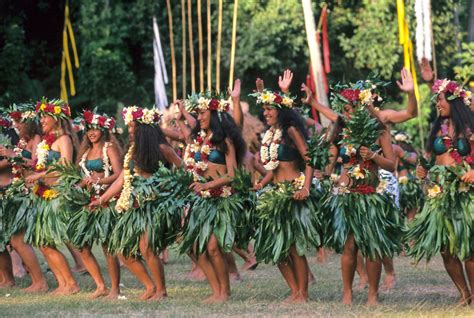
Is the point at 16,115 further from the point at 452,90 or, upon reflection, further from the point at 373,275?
the point at 452,90

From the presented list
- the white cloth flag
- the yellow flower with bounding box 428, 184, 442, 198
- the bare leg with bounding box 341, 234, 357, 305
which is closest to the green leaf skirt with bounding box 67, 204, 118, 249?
the bare leg with bounding box 341, 234, 357, 305

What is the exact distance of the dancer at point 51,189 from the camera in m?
10.8

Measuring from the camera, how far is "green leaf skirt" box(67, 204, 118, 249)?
10.2 meters

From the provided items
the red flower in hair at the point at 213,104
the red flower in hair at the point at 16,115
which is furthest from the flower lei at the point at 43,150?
the red flower in hair at the point at 213,104

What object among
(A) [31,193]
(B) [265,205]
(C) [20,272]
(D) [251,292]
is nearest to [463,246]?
(B) [265,205]

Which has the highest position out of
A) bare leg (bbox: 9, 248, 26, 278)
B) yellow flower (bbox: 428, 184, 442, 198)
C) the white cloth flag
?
the white cloth flag

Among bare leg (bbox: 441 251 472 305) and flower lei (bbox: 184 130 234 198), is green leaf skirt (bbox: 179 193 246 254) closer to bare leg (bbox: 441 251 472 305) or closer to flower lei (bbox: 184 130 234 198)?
flower lei (bbox: 184 130 234 198)

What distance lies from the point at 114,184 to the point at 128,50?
19673mm

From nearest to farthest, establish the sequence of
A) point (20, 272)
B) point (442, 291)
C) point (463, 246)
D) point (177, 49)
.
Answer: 1. point (463, 246)
2. point (442, 291)
3. point (20, 272)
4. point (177, 49)

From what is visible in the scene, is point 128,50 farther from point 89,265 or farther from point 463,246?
point 463,246

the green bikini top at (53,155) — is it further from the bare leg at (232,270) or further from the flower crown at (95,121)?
the bare leg at (232,270)

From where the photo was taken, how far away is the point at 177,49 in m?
28.1

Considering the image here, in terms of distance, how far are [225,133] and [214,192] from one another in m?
0.53

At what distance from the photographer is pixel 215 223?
970cm
